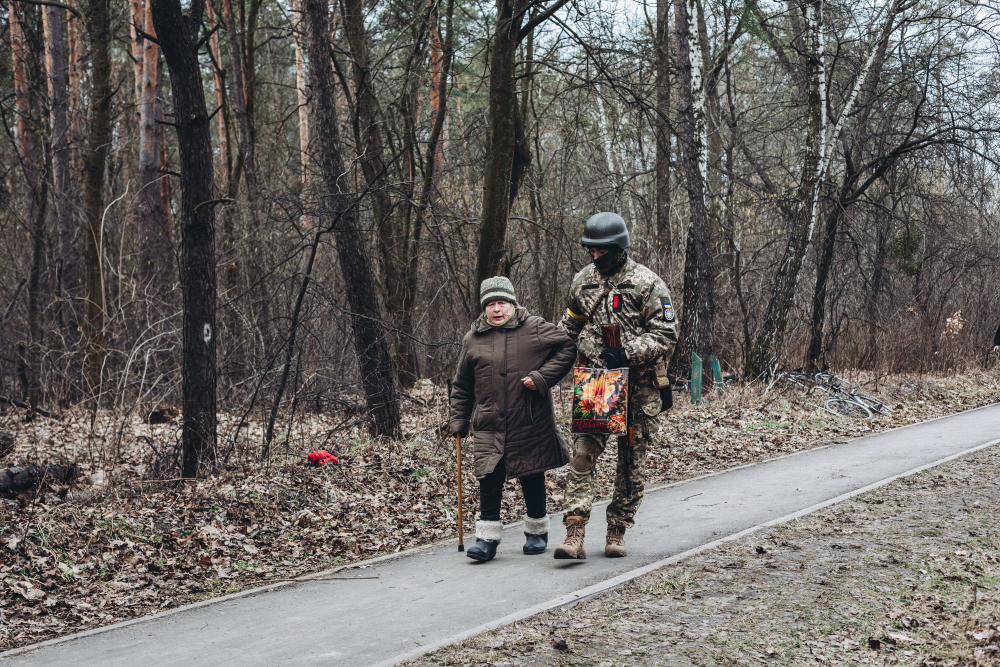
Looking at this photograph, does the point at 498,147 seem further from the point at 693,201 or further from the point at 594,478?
the point at 594,478

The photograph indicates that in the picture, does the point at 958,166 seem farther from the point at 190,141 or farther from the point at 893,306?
the point at 190,141

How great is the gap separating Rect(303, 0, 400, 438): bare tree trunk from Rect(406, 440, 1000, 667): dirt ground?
5.56 metres

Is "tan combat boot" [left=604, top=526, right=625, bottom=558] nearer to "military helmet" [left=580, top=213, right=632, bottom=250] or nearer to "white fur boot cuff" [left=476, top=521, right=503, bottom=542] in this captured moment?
"white fur boot cuff" [left=476, top=521, right=503, bottom=542]

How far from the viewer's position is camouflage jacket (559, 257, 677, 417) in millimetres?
6609

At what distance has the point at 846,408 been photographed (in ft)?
56.2

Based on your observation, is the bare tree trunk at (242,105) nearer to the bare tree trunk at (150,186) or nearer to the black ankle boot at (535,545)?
the bare tree trunk at (150,186)

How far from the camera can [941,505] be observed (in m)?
8.59

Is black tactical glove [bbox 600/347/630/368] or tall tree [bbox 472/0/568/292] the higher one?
tall tree [bbox 472/0/568/292]

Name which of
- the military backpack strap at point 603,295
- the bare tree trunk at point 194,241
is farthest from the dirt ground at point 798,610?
the bare tree trunk at point 194,241

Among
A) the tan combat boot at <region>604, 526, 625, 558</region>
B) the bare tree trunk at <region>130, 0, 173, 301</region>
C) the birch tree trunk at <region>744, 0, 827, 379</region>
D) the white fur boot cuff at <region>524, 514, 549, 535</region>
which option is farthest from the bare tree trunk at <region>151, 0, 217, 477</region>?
the birch tree trunk at <region>744, 0, 827, 379</region>

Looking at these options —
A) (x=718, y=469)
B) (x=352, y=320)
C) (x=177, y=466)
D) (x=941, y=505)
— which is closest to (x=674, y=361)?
(x=718, y=469)

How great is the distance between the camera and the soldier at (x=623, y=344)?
6.65 meters

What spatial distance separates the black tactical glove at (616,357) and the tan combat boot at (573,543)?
3.66 ft

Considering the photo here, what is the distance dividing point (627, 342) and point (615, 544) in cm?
147
